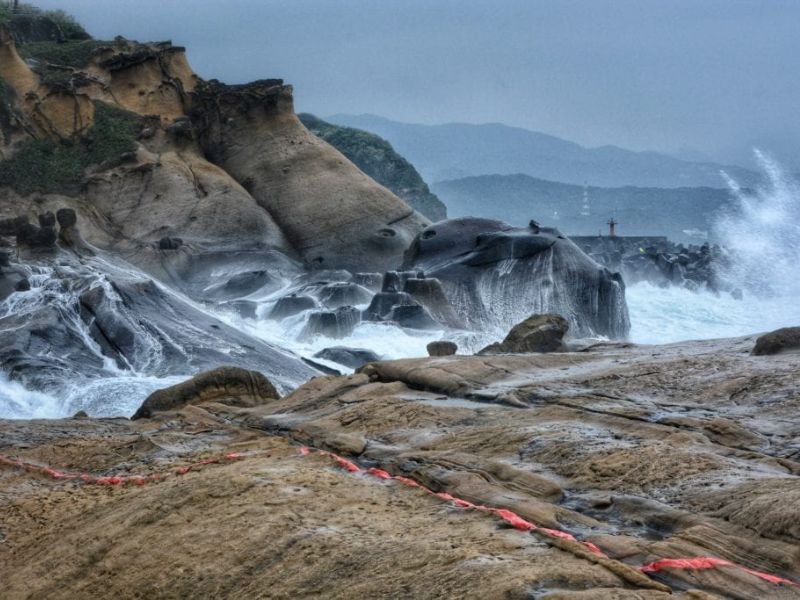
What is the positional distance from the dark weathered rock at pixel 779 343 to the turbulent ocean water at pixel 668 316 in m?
6.94

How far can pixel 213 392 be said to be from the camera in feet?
29.5

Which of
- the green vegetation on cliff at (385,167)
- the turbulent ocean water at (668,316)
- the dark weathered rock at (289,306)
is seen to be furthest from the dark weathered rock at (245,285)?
the green vegetation on cliff at (385,167)

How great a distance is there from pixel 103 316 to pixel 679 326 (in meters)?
18.0

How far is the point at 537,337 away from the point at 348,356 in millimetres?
5393

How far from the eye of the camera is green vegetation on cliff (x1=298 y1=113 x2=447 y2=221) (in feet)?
153

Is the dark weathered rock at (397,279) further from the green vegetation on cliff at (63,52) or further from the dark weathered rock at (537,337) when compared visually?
the green vegetation on cliff at (63,52)

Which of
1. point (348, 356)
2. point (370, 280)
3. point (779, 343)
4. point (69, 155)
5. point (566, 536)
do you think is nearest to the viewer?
point (566, 536)

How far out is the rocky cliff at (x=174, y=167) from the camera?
24.6 metres

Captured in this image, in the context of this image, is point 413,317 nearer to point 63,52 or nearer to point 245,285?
point 245,285

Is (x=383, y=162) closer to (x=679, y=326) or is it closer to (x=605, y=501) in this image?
(x=679, y=326)

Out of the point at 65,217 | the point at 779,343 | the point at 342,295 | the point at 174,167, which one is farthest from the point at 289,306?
the point at 779,343

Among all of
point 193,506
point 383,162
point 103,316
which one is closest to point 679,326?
point 103,316

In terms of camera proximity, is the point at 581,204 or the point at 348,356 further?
the point at 581,204

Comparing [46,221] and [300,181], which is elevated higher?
[300,181]
